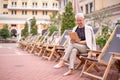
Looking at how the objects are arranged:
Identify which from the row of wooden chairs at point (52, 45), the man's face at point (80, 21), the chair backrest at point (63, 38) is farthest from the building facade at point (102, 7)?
the man's face at point (80, 21)

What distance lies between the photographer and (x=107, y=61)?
5637mm

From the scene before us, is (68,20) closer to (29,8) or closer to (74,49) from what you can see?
(74,49)

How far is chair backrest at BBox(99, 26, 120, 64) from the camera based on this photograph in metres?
5.83

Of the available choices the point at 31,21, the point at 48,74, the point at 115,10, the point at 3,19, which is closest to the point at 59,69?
the point at 48,74

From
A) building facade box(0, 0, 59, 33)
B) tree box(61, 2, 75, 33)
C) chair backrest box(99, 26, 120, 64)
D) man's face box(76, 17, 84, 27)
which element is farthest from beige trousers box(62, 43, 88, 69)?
building facade box(0, 0, 59, 33)

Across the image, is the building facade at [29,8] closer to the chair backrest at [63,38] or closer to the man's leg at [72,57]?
the chair backrest at [63,38]

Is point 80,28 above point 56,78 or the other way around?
above

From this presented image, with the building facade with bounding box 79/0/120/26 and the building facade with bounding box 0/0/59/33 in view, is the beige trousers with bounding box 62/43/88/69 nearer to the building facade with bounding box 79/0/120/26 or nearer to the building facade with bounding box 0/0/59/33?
the building facade with bounding box 79/0/120/26

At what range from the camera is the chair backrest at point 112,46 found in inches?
230

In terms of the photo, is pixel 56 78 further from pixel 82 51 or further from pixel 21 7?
pixel 21 7

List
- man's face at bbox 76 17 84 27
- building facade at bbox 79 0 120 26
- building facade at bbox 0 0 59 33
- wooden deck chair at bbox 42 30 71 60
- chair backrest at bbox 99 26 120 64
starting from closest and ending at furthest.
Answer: chair backrest at bbox 99 26 120 64 → man's face at bbox 76 17 84 27 → wooden deck chair at bbox 42 30 71 60 → building facade at bbox 79 0 120 26 → building facade at bbox 0 0 59 33

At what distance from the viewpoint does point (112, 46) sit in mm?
5973

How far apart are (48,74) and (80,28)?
A: 136 cm

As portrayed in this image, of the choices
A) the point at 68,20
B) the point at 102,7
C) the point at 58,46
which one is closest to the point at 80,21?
the point at 58,46
